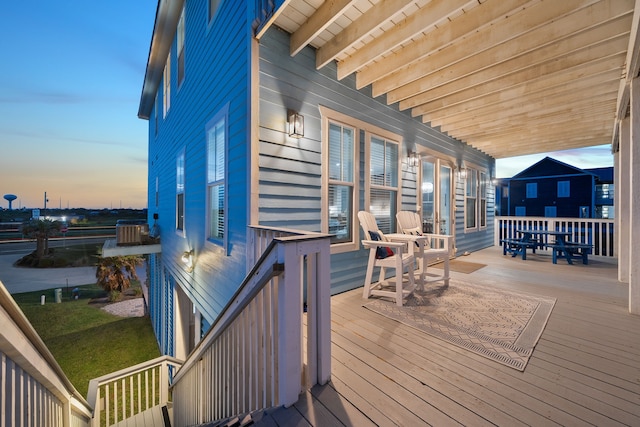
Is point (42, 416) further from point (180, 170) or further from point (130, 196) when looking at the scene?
point (130, 196)

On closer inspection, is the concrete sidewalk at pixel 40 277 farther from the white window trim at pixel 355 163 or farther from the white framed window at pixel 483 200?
the white framed window at pixel 483 200

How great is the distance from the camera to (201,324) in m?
4.52

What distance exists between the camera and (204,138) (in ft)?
13.5

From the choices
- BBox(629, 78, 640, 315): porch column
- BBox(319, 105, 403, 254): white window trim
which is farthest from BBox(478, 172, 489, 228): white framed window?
BBox(629, 78, 640, 315): porch column

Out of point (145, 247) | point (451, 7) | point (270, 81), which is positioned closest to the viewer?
point (451, 7)

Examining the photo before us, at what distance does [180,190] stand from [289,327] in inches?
208

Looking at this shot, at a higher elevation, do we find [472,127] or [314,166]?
[472,127]

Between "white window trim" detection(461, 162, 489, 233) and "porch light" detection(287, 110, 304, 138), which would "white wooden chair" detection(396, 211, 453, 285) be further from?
"white window trim" detection(461, 162, 489, 233)

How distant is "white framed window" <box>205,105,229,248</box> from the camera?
3.36m

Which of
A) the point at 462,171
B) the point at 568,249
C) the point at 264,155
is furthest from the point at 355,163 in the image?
the point at 568,249

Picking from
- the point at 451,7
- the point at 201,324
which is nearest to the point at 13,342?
the point at 201,324

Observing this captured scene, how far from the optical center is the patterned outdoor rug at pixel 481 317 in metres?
2.07

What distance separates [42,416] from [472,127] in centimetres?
730

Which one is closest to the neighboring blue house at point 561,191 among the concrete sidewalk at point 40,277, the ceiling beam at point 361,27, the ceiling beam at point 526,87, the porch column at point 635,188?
the ceiling beam at point 526,87
